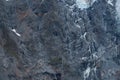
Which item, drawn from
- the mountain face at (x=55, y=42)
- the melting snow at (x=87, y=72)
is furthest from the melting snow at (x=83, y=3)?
the melting snow at (x=87, y=72)

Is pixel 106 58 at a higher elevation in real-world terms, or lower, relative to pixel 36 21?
lower

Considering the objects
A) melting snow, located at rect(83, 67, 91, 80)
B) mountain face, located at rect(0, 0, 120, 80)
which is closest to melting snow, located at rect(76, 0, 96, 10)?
mountain face, located at rect(0, 0, 120, 80)

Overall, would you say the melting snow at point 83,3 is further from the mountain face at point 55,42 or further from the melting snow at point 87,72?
the melting snow at point 87,72

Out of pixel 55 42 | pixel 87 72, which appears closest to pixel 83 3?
pixel 55 42

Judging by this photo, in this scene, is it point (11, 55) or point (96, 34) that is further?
point (96, 34)

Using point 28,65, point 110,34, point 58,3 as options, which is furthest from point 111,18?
point 28,65

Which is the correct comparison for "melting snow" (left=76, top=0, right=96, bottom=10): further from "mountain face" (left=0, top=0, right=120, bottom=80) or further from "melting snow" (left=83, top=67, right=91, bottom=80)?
"melting snow" (left=83, top=67, right=91, bottom=80)

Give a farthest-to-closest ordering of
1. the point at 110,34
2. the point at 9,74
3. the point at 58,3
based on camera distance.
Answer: the point at 110,34, the point at 58,3, the point at 9,74

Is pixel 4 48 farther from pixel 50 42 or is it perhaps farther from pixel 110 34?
pixel 110 34
